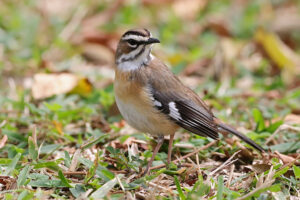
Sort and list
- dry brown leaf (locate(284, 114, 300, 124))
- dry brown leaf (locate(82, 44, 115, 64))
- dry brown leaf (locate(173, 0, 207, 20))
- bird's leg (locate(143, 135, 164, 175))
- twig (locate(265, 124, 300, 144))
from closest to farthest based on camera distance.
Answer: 1. bird's leg (locate(143, 135, 164, 175))
2. twig (locate(265, 124, 300, 144))
3. dry brown leaf (locate(284, 114, 300, 124))
4. dry brown leaf (locate(82, 44, 115, 64))
5. dry brown leaf (locate(173, 0, 207, 20))

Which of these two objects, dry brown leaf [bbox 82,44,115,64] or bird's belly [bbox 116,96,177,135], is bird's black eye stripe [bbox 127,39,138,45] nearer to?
bird's belly [bbox 116,96,177,135]

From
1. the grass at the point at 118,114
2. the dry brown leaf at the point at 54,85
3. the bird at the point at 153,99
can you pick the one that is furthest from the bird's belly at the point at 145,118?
the dry brown leaf at the point at 54,85

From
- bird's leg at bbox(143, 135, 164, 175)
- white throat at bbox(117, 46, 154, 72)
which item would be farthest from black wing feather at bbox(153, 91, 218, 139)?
white throat at bbox(117, 46, 154, 72)

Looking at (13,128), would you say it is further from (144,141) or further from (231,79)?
(231,79)

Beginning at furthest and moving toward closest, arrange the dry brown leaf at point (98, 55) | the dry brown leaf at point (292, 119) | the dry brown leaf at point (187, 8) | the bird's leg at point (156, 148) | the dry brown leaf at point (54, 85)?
the dry brown leaf at point (187, 8) → the dry brown leaf at point (98, 55) → the dry brown leaf at point (54, 85) → the dry brown leaf at point (292, 119) → the bird's leg at point (156, 148)

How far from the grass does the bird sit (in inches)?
10.6

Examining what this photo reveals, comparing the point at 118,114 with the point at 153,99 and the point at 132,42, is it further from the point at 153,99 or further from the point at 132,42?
the point at 153,99

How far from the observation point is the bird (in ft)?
17.9

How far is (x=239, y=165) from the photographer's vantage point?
566 cm

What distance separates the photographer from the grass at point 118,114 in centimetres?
480

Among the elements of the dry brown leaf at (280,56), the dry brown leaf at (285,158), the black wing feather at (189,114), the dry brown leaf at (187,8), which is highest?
the dry brown leaf at (187,8)

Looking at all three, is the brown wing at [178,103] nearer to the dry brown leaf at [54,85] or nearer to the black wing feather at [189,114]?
the black wing feather at [189,114]

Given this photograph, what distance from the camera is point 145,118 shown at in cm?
544

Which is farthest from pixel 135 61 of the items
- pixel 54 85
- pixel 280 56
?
pixel 280 56
